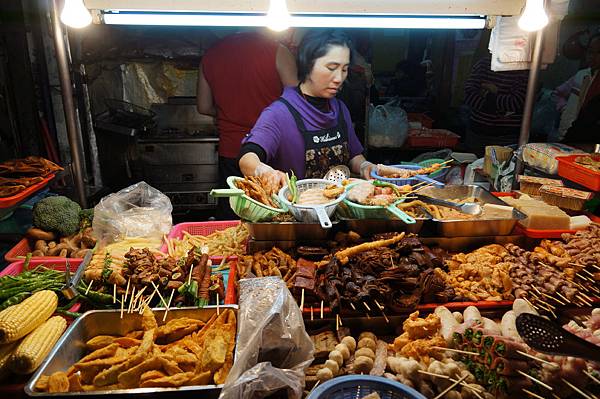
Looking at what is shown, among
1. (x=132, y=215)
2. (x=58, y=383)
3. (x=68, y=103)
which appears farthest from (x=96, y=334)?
(x=68, y=103)

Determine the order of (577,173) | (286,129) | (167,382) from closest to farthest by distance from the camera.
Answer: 1. (167,382)
2. (577,173)
3. (286,129)

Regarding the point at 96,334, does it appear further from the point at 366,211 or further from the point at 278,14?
the point at 278,14

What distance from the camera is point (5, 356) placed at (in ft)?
6.43

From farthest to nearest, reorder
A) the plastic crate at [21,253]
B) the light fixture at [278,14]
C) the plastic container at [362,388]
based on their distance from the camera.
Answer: the plastic crate at [21,253]
the light fixture at [278,14]
the plastic container at [362,388]

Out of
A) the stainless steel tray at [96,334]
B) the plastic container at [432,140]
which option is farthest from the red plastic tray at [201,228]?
the plastic container at [432,140]

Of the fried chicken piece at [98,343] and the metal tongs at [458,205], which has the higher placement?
the metal tongs at [458,205]

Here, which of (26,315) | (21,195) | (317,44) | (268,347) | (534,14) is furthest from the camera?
(317,44)

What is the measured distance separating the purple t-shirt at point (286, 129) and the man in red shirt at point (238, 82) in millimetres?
575

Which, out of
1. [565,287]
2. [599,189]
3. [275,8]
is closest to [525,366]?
[565,287]

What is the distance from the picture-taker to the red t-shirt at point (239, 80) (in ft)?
15.7

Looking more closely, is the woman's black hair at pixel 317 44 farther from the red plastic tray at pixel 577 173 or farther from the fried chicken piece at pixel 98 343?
the fried chicken piece at pixel 98 343

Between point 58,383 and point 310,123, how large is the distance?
120 inches

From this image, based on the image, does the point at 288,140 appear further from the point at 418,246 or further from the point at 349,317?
the point at 349,317

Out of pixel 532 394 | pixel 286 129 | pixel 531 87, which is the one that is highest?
pixel 531 87
